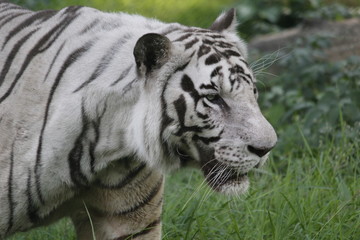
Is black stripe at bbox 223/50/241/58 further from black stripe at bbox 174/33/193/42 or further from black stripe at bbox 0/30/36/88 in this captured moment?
black stripe at bbox 0/30/36/88

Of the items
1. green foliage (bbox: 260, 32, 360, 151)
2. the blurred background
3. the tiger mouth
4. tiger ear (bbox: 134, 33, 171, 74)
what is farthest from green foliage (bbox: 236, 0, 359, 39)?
tiger ear (bbox: 134, 33, 171, 74)

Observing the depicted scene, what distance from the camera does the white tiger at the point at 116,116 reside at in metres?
2.69

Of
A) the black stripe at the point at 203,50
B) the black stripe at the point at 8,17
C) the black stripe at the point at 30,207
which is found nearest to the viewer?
the black stripe at the point at 203,50

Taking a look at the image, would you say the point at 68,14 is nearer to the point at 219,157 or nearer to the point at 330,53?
the point at 219,157

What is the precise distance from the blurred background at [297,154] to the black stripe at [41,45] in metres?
0.75

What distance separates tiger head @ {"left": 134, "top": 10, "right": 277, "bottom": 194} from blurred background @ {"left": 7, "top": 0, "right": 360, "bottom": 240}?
26 centimetres

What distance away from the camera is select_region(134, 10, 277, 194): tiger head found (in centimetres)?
265

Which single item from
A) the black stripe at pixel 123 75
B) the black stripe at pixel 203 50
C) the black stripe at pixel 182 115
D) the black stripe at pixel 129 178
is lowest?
the black stripe at pixel 129 178

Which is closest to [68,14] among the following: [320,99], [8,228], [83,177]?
[83,177]

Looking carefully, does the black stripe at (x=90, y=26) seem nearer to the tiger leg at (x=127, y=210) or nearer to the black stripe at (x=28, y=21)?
the black stripe at (x=28, y=21)

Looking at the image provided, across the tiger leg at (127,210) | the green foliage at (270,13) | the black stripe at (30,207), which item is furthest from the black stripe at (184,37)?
the green foliage at (270,13)

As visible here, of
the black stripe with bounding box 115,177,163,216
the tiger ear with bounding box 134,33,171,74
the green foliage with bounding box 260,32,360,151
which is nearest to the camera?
the tiger ear with bounding box 134,33,171,74

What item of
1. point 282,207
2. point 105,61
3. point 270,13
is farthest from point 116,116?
point 270,13

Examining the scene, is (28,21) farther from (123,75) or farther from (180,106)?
(180,106)
